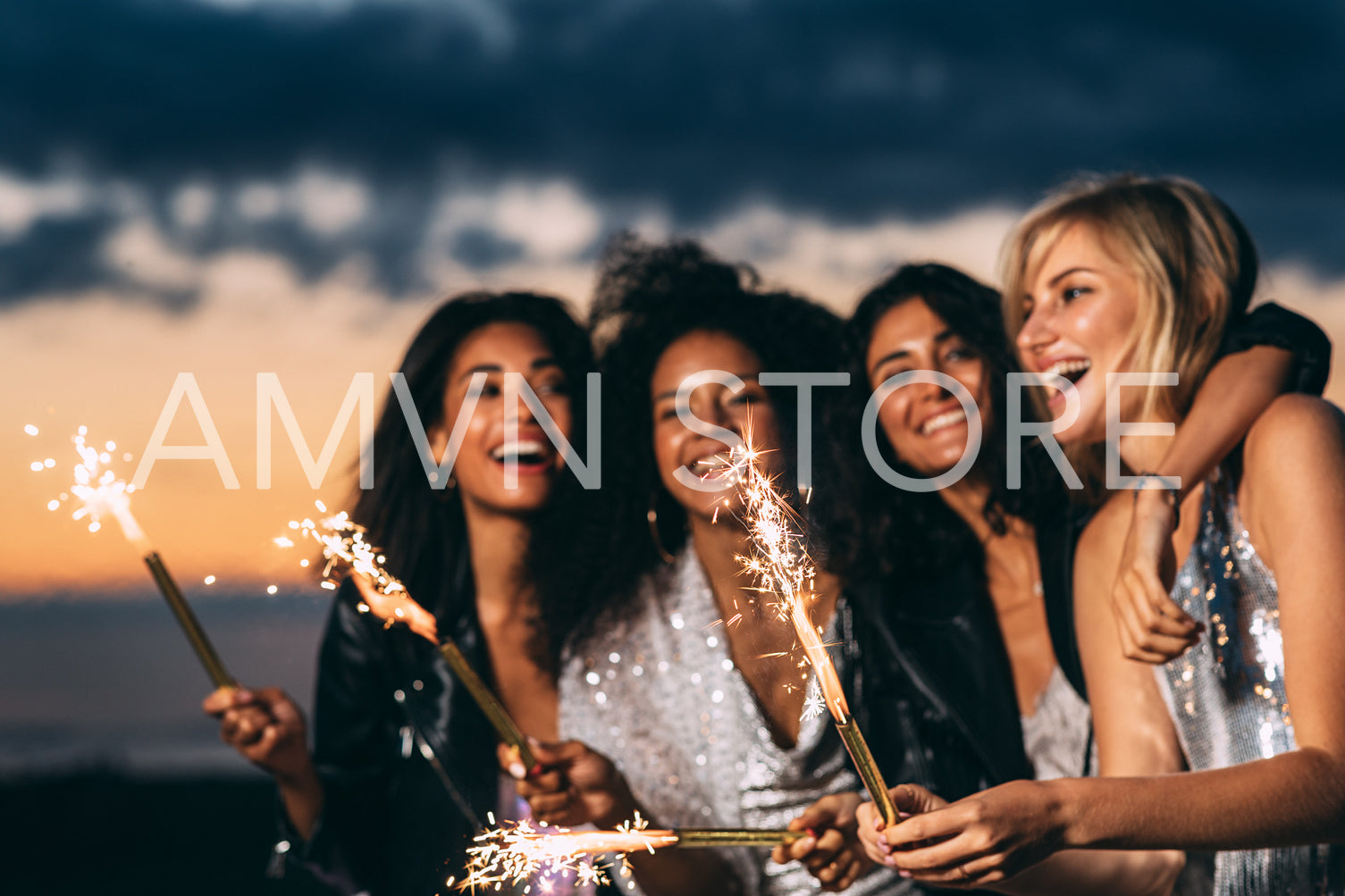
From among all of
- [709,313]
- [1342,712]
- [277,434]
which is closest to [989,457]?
[709,313]

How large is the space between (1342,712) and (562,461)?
141 centimetres

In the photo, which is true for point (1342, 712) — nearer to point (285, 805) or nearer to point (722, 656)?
point (722, 656)

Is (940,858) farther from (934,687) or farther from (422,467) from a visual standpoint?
(422,467)

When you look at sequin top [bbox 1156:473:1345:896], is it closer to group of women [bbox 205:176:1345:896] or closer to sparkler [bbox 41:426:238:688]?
group of women [bbox 205:176:1345:896]

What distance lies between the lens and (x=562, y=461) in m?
2.07

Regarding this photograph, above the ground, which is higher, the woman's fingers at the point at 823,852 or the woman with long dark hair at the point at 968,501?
the woman with long dark hair at the point at 968,501

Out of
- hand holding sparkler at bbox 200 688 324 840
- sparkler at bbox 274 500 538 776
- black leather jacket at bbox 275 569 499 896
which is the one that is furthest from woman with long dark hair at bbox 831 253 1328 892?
hand holding sparkler at bbox 200 688 324 840

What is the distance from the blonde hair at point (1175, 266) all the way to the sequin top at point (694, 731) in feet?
2.55

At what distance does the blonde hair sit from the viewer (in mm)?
1636

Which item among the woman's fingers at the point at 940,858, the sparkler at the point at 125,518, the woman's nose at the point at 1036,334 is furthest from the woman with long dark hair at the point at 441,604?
the woman's fingers at the point at 940,858

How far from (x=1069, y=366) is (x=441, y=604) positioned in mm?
1353

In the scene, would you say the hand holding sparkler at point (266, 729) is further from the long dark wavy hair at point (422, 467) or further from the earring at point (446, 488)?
the earring at point (446, 488)

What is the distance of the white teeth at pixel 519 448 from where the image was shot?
79.4 inches

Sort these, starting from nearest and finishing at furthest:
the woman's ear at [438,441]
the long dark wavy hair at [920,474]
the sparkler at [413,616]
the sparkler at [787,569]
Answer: the sparkler at [787,569] → the sparkler at [413,616] → the long dark wavy hair at [920,474] → the woman's ear at [438,441]
